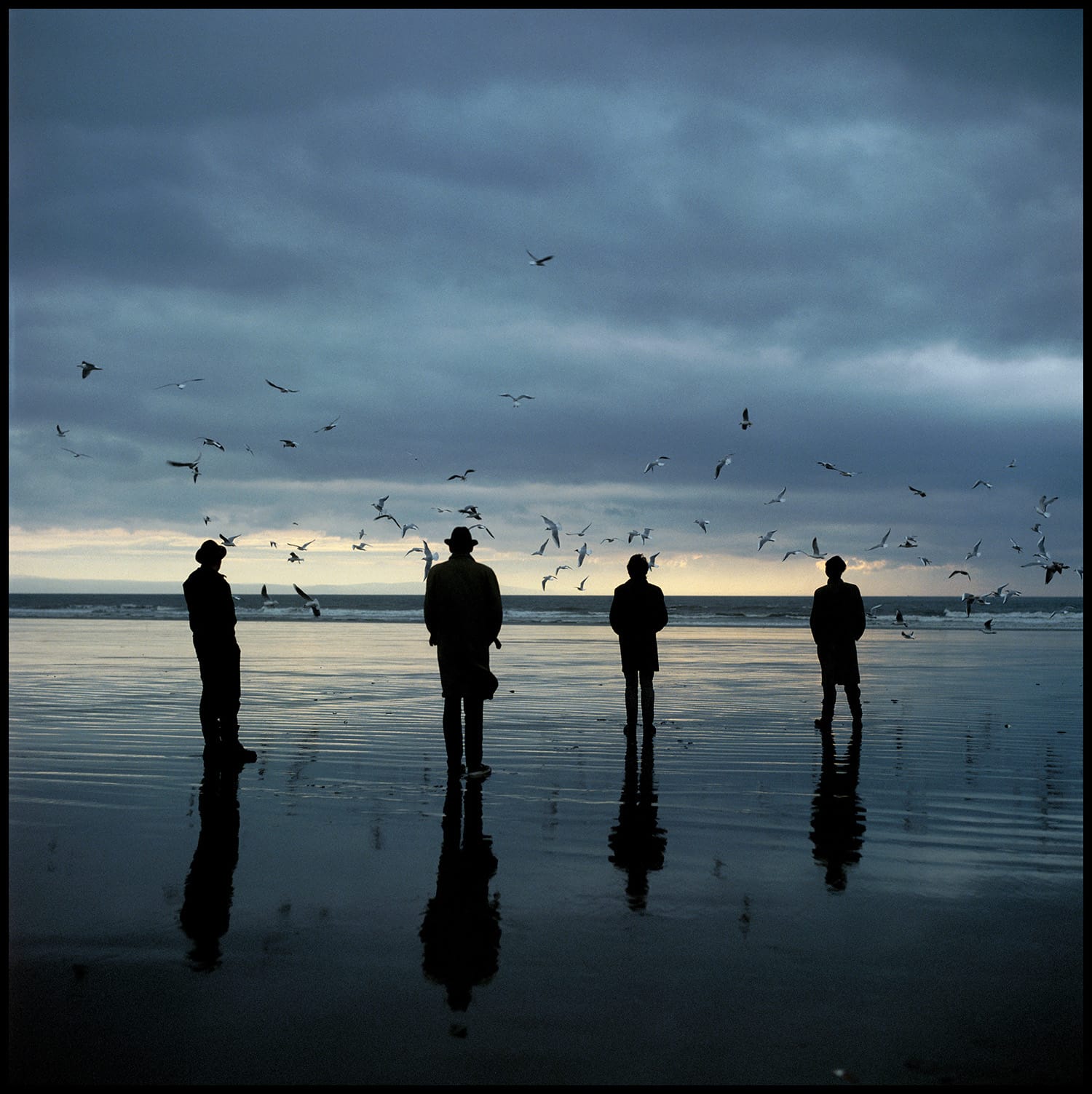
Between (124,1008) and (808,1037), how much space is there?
257 cm

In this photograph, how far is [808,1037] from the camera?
12.1 feet

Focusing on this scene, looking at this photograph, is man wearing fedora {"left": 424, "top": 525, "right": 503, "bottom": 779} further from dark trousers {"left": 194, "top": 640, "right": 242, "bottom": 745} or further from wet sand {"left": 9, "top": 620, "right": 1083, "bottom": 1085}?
dark trousers {"left": 194, "top": 640, "right": 242, "bottom": 745}

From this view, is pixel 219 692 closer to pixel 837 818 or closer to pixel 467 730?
pixel 467 730

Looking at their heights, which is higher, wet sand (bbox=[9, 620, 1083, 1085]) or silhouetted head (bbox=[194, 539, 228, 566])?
silhouetted head (bbox=[194, 539, 228, 566])

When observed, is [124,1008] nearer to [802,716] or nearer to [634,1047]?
[634,1047]

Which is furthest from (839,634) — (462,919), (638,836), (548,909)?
(462,919)

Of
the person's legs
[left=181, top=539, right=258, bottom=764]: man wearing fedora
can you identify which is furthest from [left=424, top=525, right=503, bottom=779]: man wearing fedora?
the person's legs

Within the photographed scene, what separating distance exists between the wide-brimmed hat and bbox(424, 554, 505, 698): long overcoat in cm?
10

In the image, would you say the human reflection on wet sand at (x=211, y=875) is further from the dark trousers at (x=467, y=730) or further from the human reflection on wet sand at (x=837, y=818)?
the human reflection on wet sand at (x=837, y=818)

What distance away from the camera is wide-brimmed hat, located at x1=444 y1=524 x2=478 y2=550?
365 inches

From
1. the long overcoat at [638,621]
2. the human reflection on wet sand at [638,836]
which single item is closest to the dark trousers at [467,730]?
the human reflection on wet sand at [638,836]

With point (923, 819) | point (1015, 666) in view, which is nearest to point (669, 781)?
point (923, 819)

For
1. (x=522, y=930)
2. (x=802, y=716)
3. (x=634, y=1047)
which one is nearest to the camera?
(x=634, y=1047)

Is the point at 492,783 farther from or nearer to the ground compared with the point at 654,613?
nearer to the ground
